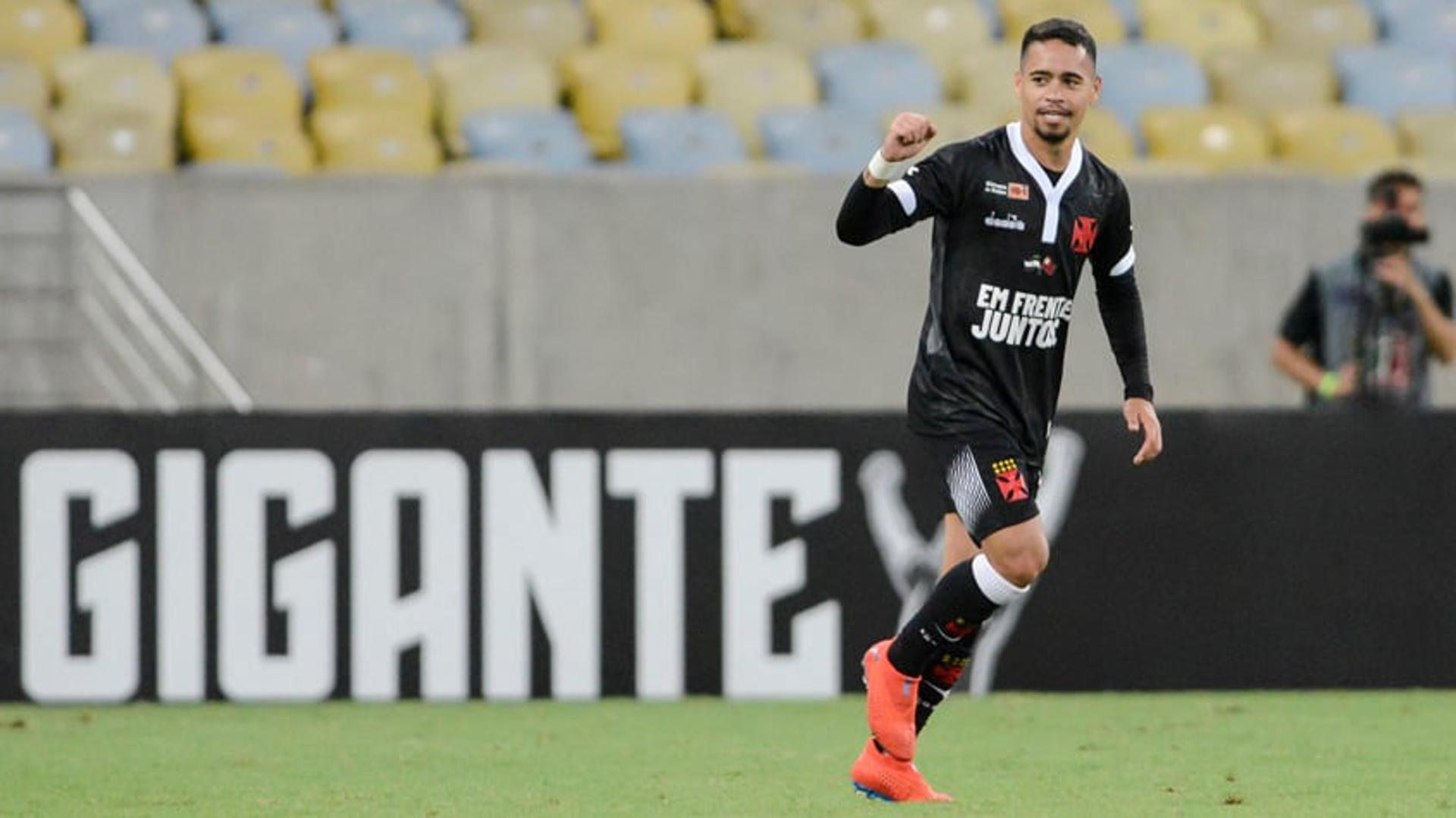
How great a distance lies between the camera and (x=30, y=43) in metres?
13.9

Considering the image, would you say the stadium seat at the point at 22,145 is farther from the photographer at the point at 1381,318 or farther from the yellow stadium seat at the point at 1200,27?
the yellow stadium seat at the point at 1200,27

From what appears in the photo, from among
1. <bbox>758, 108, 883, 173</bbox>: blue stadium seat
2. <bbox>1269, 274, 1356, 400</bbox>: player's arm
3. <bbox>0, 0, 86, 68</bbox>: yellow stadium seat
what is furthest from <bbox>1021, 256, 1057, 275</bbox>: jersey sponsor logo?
<bbox>0, 0, 86, 68</bbox>: yellow stadium seat

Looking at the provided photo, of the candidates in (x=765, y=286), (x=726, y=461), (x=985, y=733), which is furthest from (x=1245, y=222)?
(x=985, y=733)

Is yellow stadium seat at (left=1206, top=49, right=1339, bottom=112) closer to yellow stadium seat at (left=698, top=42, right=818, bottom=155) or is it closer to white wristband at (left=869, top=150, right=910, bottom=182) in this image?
yellow stadium seat at (left=698, top=42, right=818, bottom=155)

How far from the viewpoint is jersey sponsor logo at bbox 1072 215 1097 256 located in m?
6.88

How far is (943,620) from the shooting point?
679cm

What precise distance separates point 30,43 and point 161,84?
1.08m

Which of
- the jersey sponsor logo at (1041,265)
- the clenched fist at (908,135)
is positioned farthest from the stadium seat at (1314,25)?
the clenched fist at (908,135)

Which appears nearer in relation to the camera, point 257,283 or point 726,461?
point 726,461

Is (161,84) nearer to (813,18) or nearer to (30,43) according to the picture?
(30,43)

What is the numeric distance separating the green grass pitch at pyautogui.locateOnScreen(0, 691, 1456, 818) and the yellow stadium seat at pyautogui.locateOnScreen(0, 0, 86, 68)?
487 centimetres

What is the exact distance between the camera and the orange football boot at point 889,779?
22.1 feet

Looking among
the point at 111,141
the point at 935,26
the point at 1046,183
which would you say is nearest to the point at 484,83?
the point at 111,141

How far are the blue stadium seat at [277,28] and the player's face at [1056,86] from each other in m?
7.98
